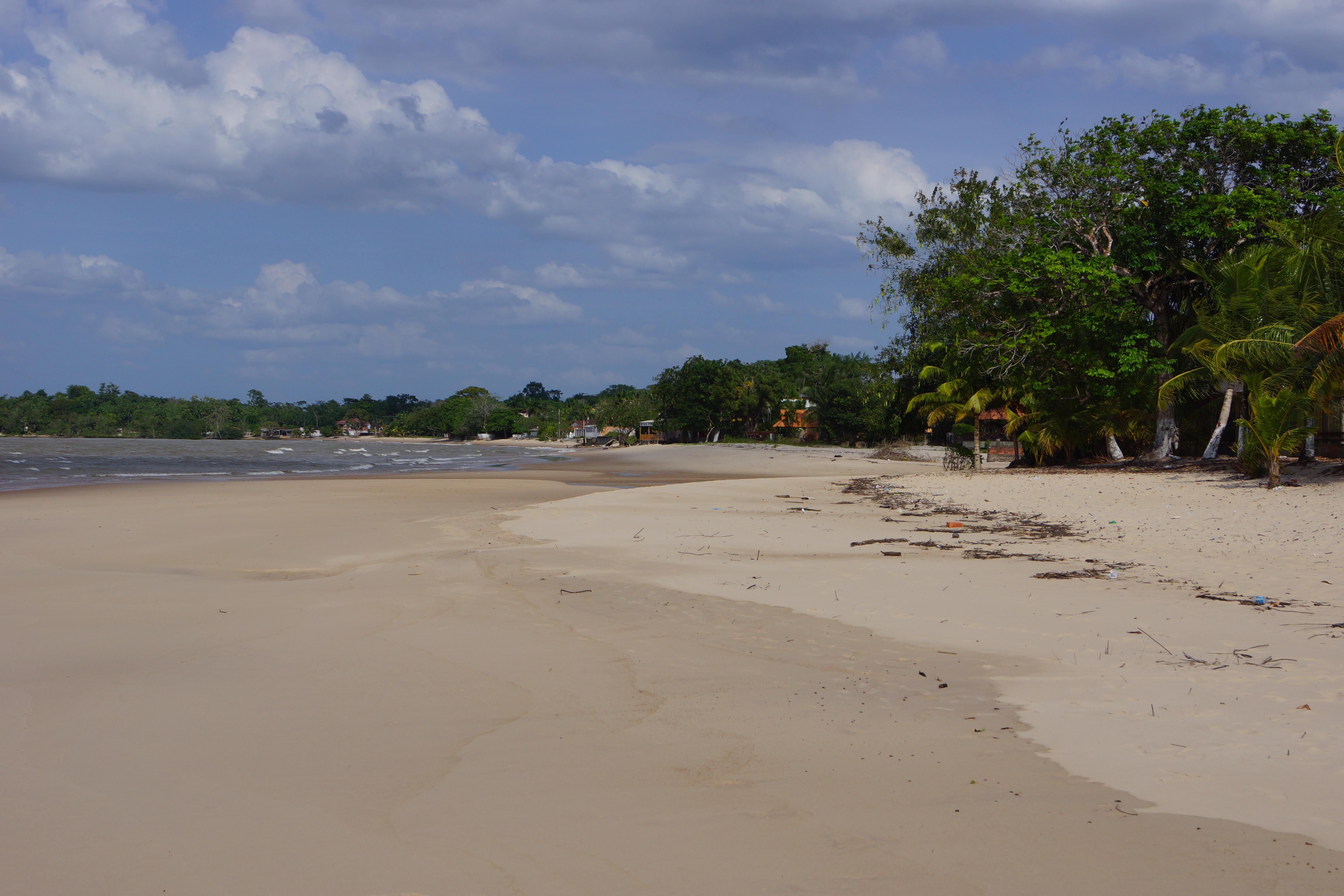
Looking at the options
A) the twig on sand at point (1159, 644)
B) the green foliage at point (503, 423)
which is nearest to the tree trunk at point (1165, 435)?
the twig on sand at point (1159, 644)

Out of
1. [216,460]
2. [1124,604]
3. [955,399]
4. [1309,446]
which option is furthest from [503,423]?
[1124,604]

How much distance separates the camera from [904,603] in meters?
7.57

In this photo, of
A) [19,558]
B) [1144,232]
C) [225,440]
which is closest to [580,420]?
[225,440]

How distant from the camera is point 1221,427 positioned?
20922mm

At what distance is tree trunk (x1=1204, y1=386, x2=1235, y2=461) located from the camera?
2088 centimetres

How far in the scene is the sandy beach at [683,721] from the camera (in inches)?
127

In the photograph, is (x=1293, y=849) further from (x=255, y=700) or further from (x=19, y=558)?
(x=19, y=558)

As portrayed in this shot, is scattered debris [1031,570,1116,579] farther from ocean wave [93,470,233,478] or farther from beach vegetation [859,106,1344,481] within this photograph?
ocean wave [93,470,233,478]

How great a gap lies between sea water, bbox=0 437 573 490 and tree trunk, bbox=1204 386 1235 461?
28.9m

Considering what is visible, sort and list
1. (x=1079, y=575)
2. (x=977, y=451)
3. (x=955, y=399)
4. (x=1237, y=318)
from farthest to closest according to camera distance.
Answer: (x=955, y=399), (x=977, y=451), (x=1237, y=318), (x=1079, y=575)

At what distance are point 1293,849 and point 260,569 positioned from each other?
395 inches

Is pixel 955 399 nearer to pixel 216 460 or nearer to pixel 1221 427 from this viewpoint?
pixel 1221 427

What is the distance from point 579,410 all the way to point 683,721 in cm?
12130

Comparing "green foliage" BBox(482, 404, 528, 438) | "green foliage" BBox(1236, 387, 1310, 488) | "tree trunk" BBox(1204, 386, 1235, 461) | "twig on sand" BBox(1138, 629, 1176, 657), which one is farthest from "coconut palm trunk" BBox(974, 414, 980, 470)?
"green foliage" BBox(482, 404, 528, 438)
